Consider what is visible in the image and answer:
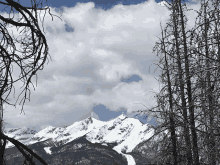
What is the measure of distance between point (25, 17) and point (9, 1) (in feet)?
0.62

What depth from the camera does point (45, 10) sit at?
2275mm

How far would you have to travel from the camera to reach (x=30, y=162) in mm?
2057

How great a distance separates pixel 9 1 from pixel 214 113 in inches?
157

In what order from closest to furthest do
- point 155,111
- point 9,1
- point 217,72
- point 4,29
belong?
point 9,1, point 4,29, point 217,72, point 155,111

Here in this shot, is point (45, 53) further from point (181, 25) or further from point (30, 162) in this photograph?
point (181, 25)

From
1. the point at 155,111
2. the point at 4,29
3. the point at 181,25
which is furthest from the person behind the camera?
the point at 181,25

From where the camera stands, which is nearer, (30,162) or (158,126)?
(30,162)

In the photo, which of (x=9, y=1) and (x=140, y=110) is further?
(x=140, y=110)

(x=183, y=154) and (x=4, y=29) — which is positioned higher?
(x=4, y=29)

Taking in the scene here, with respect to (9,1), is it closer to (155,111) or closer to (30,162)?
(30,162)

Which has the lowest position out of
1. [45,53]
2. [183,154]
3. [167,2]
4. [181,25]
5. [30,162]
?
[183,154]

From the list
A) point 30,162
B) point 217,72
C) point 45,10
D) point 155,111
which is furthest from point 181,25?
point 30,162

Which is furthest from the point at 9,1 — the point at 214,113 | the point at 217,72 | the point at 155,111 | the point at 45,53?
the point at 155,111

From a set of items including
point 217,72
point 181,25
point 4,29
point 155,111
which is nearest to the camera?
point 4,29
